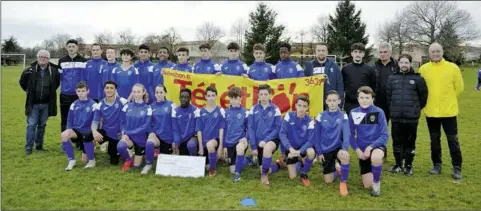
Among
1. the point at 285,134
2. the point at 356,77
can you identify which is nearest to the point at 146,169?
the point at 285,134

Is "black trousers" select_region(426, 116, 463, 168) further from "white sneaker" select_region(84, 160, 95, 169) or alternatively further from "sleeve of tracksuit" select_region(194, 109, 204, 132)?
"white sneaker" select_region(84, 160, 95, 169)

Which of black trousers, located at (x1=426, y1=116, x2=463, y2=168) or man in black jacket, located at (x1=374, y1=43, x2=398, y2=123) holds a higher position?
man in black jacket, located at (x1=374, y1=43, x2=398, y2=123)

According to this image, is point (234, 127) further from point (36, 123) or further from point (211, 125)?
point (36, 123)

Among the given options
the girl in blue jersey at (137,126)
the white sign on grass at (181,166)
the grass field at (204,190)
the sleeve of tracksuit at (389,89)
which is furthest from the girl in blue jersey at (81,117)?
the sleeve of tracksuit at (389,89)

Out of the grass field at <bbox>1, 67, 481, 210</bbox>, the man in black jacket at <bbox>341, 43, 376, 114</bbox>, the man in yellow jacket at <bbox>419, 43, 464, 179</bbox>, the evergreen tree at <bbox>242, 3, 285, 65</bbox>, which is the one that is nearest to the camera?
the grass field at <bbox>1, 67, 481, 210</bbox>

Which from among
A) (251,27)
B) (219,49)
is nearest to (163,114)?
(251,27)

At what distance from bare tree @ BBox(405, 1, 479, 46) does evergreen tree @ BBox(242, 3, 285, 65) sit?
13773 millimetres

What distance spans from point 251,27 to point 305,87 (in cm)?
3638

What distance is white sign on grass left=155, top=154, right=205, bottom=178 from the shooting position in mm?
6254

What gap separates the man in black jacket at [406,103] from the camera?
6.44 m

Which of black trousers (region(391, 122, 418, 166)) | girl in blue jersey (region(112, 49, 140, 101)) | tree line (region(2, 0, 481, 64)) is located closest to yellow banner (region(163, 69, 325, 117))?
girl in blue jersey (region(112, 49, 140, 101))

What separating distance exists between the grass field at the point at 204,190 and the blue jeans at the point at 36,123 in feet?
1.39

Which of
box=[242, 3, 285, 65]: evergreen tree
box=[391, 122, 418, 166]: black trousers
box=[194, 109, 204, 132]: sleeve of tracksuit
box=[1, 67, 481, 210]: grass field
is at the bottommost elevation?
box=[1, 67, 481, 210]: grass field

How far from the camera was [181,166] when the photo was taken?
632 cm
